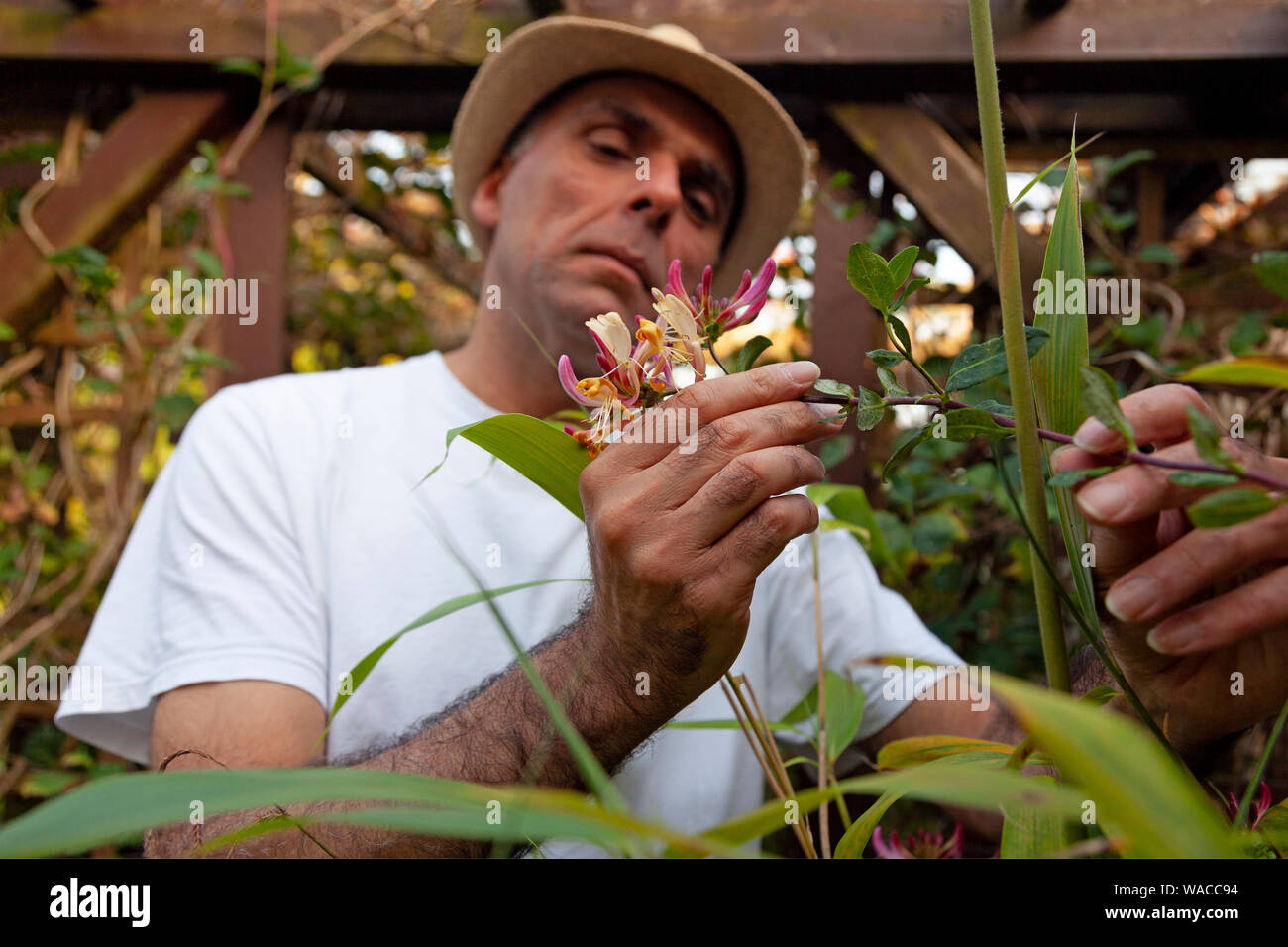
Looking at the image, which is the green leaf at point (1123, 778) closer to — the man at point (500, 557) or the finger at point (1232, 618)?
the finger at point (1232, 618)

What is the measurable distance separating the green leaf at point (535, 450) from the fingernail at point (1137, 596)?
0.98ft

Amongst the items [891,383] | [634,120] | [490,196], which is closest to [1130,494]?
[891,383]

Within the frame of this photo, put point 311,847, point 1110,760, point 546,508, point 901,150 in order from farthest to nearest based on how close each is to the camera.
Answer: point 901,150, point 546,508, point 311,847, point 1110,760

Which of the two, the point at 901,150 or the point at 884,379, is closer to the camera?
the point at 884,379

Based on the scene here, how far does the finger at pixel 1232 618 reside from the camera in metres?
0.40

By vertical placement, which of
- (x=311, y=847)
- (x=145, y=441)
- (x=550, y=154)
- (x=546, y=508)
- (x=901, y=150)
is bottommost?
(x=311, y=847)

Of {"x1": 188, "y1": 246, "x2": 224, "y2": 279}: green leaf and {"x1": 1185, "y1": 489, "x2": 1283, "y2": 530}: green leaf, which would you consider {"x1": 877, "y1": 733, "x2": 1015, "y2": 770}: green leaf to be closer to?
{"x1": 1185, "y1": 489, "x2": 1283, "y2": 530}: green leaf

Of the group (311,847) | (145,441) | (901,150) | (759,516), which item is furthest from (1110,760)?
(145,441)

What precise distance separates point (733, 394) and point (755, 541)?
0.10 meters

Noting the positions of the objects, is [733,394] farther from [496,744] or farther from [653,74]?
[653,74]

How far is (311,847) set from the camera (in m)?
0.74

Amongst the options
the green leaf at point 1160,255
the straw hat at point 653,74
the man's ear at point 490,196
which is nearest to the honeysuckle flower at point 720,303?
the straw hat at point 653,74
